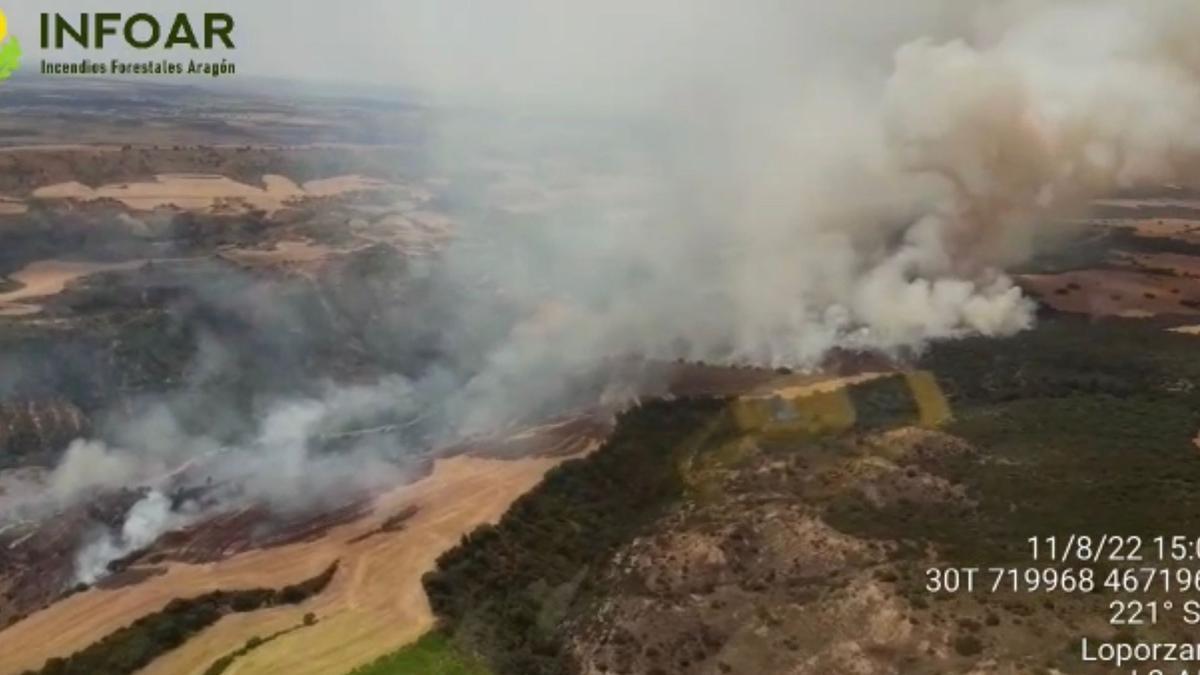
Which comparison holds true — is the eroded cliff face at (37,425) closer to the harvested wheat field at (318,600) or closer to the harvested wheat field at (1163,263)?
the harvested wheat field at (318,600)

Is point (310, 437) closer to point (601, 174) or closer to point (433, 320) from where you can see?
point (433, 320)

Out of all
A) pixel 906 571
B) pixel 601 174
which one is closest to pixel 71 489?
pixel 906 571

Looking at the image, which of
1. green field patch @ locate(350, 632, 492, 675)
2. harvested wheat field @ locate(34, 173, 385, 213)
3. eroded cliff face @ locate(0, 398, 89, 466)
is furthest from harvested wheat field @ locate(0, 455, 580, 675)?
harvested wheat field @ locate(34, 173, 385, 213)

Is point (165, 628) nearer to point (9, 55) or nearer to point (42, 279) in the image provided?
point (9, 55)

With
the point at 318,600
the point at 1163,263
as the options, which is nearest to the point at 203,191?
the point at 318,600

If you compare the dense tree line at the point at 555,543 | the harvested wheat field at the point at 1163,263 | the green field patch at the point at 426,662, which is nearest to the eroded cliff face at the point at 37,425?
the dense tree line at the point at 555,543

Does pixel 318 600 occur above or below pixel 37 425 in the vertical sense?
below

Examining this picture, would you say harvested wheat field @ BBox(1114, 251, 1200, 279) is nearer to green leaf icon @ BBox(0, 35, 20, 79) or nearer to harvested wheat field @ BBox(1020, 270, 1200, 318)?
harvested wheat field @ BBox(1020, 270, 1200, 318)
